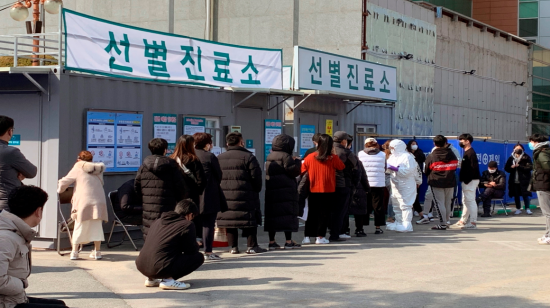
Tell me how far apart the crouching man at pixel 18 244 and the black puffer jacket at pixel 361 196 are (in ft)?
28.2

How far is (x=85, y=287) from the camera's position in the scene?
27.3ft

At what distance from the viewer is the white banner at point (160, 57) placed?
1134 centimetres

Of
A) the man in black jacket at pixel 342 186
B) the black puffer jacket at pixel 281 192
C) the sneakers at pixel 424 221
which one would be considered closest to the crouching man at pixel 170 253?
the black puffer jacket at pixel 281 192

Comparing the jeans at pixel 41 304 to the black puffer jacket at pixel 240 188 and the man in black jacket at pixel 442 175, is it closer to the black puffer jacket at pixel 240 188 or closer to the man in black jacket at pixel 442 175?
the black puffer jacket at pixel 240 188

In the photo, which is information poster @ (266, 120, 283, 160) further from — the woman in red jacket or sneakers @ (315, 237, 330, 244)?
sneakers @ (315, 237, 330, 244)

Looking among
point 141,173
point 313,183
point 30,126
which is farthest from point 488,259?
point 30,126

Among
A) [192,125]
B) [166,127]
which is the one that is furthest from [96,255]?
[192,125]

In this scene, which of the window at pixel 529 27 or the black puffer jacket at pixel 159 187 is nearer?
the black puffer jacket at pixel 159 187

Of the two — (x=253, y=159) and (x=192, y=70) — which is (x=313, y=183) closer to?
(x=253, y=159)

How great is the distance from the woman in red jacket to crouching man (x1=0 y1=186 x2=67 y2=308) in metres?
7.33

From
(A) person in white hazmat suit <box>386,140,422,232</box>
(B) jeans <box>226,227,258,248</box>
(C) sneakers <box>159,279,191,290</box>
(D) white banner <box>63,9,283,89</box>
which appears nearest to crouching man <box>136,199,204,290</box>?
(C) sneakers <box>159,279,191,290</box>

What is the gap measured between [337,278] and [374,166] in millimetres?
5254

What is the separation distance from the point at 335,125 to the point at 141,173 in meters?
9.21

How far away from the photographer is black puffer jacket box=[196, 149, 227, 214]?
33.4ft
